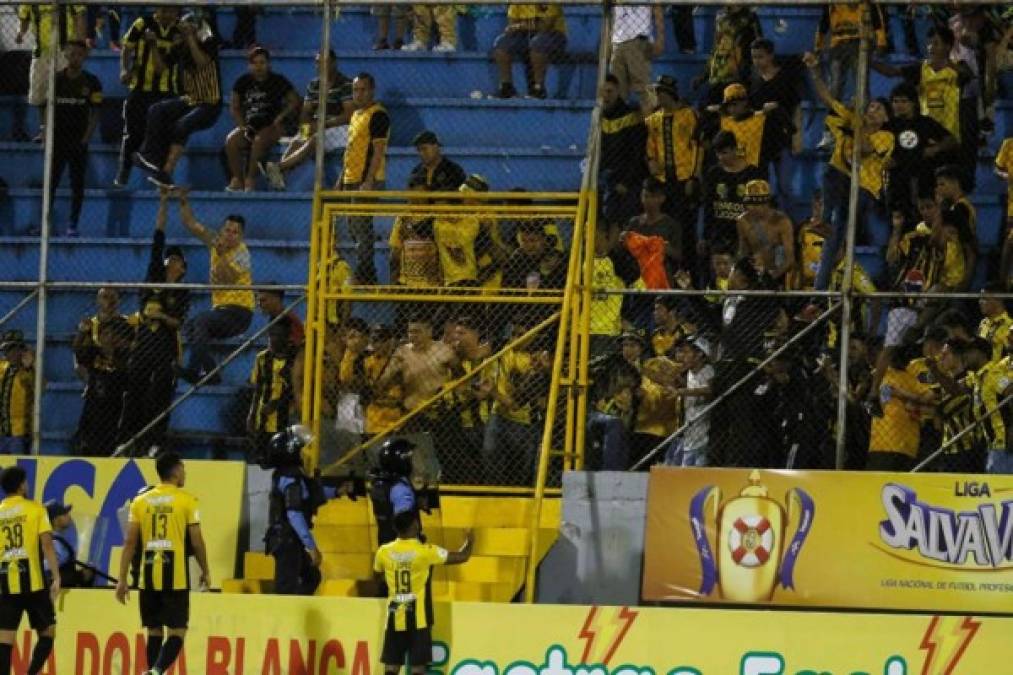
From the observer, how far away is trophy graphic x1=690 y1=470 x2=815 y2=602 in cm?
1814

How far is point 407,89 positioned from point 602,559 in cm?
566

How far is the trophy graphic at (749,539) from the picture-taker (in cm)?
1814

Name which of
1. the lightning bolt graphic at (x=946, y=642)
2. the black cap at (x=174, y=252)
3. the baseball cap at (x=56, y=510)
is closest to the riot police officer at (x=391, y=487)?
the baseball cap at (x=56, y=510)

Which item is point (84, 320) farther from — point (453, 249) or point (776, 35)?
point (776, 35)

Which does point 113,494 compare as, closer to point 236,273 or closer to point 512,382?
point 236,273

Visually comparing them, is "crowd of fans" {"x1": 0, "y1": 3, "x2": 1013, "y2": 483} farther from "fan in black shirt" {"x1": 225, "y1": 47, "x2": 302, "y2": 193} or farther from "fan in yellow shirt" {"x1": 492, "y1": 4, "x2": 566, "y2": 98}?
"fan in yellow shirt" {"x1": 492, "y1": 4, "x2": 566, "y2": 98}

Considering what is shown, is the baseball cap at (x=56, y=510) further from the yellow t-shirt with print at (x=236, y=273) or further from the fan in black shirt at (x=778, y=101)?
the fan in black shirt at (x=778, y=101)

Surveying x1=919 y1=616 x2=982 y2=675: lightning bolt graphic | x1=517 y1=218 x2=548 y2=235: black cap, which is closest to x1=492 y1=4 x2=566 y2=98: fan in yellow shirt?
x1=517 y1=218 x2=548 y2=235: black cap

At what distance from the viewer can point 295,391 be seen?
1967 centimetres

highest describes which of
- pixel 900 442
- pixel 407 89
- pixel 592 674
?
pixel 407 89

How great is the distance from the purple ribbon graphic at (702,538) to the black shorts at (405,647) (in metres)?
2.39

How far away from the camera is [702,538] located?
18344mm

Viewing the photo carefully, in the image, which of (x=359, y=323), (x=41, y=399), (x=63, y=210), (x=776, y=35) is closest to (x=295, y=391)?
(x=359, y=323)

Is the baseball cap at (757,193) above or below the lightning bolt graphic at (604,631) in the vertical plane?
above
